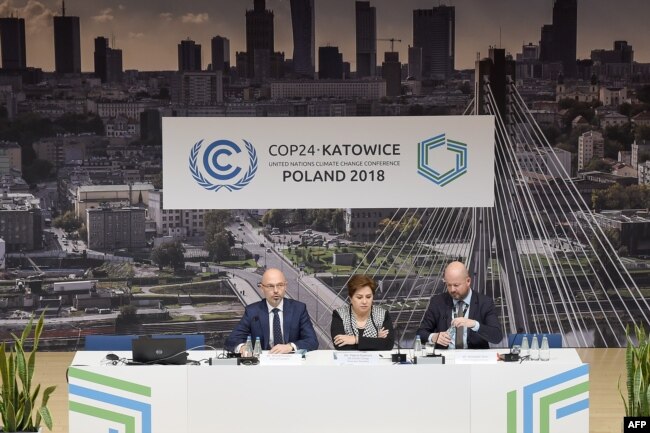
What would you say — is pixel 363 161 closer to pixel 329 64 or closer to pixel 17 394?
pixel 329 64

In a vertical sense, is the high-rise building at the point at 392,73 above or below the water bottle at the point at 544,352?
above

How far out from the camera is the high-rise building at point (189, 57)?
32.7 ft

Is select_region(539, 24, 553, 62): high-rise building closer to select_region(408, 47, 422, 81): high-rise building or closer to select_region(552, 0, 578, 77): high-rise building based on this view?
select_region(552, 0, 578, 77): high-rise building

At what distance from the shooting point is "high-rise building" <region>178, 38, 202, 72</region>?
998cm

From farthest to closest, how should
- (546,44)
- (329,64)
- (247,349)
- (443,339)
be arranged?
(329,64)
(546,44)
(443,339)
(247,349)

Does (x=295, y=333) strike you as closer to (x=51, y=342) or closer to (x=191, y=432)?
(x=191, y=432)

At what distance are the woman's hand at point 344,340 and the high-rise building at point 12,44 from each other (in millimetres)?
5022

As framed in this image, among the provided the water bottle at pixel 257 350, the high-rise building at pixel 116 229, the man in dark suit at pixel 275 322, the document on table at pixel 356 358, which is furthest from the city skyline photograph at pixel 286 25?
the document on table at pixel 356 358

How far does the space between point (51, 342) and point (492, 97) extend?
455cm

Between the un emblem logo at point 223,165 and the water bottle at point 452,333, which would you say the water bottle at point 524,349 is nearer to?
the water bottle at point 452,333

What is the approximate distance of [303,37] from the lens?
998 cm

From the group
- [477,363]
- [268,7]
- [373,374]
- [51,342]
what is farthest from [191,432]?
[268,7]

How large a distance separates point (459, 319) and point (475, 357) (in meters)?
0.42

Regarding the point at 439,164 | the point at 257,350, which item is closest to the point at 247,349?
the point at 257,350
